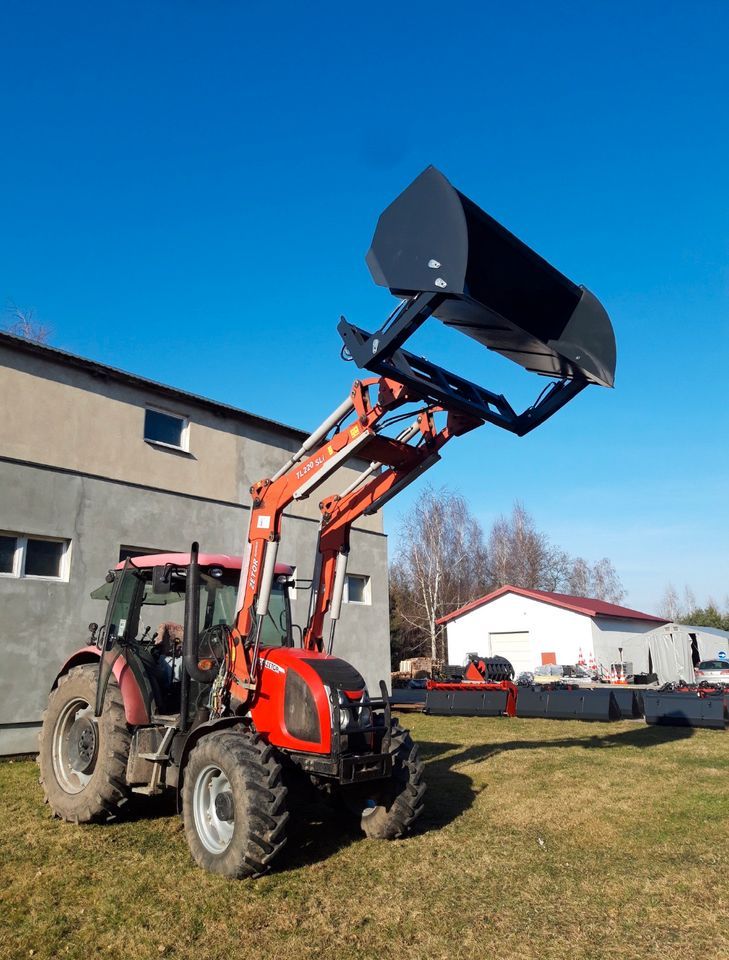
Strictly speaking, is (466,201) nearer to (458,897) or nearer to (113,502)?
(458,897)

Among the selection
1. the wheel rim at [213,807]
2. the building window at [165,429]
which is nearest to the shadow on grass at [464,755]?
the wheel rim at [213,807]

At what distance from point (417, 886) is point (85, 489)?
9085mm

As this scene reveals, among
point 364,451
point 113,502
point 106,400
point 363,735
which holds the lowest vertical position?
point 363,735

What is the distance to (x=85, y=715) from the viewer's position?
720cm

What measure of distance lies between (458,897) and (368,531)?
13274 millimetres

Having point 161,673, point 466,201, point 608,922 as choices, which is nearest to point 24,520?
point 161,673

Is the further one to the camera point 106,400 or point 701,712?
point 701,712

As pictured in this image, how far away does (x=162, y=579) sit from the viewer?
6.39 meters

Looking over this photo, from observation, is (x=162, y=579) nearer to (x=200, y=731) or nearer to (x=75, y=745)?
(x=200, y=731)

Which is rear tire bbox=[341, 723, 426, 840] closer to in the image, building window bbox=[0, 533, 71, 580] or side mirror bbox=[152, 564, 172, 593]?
side mirror bbox=[152, 564, 172, 593]

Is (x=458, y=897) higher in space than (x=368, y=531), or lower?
lower

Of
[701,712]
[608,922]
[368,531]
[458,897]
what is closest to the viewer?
[608,922]

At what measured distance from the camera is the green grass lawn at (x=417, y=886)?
14.1ft

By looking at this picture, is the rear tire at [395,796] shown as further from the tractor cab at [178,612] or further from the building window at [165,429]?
the building window at [165,429]
